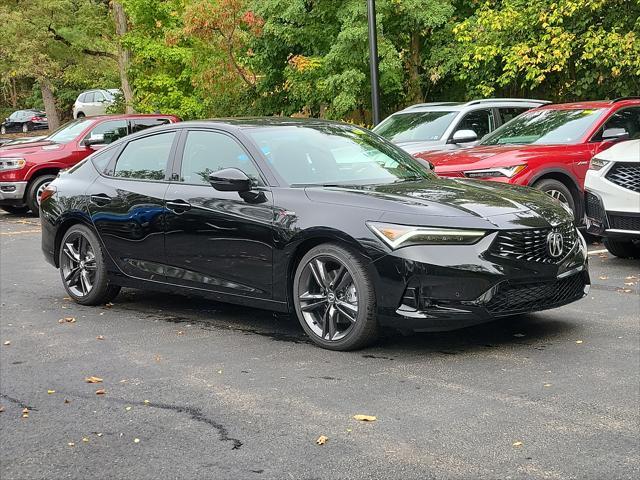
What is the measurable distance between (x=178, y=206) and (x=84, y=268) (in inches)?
56.6

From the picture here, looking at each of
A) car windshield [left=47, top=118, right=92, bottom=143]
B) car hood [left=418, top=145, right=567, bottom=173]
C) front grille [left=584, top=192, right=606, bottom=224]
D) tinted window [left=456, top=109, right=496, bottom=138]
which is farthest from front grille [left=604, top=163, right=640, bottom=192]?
Result: car windshield [left=47, top=118, right=92, bottom=143]

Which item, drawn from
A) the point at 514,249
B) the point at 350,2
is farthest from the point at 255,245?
the point at 350,2

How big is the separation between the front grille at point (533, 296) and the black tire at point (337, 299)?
2.52ft

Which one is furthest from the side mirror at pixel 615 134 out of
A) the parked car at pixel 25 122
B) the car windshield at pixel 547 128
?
the parked car at pixel 25 122

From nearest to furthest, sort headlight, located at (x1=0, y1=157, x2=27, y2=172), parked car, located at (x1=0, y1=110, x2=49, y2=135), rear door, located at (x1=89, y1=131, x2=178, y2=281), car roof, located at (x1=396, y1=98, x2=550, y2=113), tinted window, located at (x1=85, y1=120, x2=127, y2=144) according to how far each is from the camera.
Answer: rear door, located at (x1=89, y1=131, x2=178, y2=281) < car roof, located at (x1=396, y1=98, x2=550, y2=113) < headlight, located at (x1=0, y1=157, x2=27, y2=172) < tinted window, located at (x1=85, y1=120, x2=127, y2=144) < parked car, located at (x1=0, y1=110, x2=49, y2=135)

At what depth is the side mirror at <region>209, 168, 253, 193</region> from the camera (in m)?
6.73

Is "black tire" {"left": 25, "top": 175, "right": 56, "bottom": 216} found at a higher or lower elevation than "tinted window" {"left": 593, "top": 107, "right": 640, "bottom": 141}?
lower

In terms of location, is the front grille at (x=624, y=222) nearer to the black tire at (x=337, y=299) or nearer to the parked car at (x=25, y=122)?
the black tire at (x=337, y=299)

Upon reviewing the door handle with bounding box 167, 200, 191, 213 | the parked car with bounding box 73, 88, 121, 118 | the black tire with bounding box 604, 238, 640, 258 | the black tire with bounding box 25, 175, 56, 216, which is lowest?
the black tire with bounding box 604, 238, 640, 258

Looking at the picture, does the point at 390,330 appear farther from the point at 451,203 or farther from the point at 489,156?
the point at 489,156

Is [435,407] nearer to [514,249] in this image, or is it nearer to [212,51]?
[514,249]

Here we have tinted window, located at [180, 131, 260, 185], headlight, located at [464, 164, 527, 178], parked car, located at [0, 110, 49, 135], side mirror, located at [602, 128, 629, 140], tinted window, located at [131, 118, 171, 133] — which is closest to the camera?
tinted window, located at [180, 131, 260, 185]

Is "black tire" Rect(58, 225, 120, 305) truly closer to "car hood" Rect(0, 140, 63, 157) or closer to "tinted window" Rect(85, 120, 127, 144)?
"car hood" Rect(0, 140, 63, 157)

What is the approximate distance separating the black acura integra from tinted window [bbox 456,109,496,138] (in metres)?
5.92
